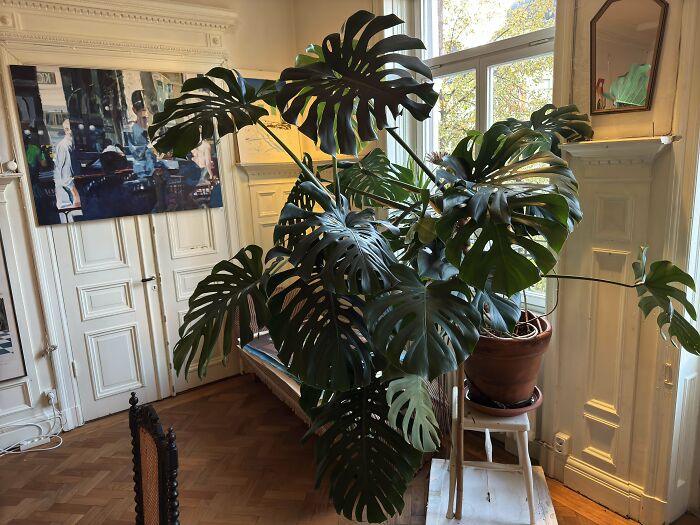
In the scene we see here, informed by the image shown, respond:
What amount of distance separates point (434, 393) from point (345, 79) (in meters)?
1.90

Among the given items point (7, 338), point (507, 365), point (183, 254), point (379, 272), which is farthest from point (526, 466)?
point (7, 338)

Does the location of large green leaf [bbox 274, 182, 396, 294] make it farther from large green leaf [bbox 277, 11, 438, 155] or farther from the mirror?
the mirror

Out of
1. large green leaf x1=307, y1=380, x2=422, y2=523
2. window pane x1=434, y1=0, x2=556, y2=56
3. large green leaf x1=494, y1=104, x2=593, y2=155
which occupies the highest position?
window pane x1=434, y1=0, x2=556, y2=56

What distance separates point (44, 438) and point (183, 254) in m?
1.51

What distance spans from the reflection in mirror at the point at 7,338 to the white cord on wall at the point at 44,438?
0.93 feet

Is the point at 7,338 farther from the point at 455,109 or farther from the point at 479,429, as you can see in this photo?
the point at 455,109

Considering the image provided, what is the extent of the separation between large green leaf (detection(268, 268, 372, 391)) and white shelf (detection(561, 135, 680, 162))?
4.10ft

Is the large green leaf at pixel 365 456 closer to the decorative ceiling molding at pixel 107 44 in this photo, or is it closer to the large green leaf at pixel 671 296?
the large green leaf at pixel 671 296

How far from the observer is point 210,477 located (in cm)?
269

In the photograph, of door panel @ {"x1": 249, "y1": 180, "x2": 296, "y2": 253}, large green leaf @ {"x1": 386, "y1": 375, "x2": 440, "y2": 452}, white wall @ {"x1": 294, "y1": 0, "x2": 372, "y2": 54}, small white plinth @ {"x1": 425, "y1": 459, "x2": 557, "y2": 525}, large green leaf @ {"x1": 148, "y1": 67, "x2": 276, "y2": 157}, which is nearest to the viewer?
large green leaf @ {"x1": 386, "y1": 375, "x2": 440, "y2": 452}

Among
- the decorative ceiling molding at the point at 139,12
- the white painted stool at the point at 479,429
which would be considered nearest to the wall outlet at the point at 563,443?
the white painted stool at the point at 479,429

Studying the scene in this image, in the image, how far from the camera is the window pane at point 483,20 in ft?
8.08

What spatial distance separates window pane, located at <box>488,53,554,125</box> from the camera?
8.11 feet

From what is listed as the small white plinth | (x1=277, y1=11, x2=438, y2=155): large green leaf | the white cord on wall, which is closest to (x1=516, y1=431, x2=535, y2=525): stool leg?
the small white plinth
